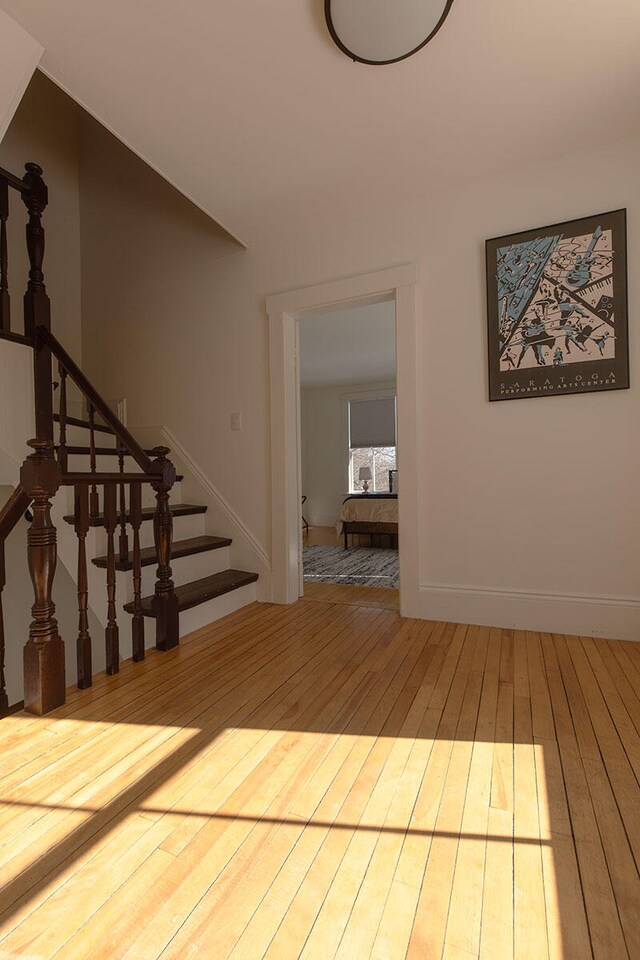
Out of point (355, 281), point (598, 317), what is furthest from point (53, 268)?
point (598, 317)

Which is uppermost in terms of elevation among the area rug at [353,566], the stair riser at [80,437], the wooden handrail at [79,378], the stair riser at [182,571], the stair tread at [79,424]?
the wooden handrail at [79,378]

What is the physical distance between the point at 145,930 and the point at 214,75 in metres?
2.75

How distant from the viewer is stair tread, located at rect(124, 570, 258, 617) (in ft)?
8.31

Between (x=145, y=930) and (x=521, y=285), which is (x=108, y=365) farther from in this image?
(x=145, y=930)

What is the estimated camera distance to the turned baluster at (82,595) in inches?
76.4

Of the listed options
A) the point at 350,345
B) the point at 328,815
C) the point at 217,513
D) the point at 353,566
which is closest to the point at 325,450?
the point at 350,345

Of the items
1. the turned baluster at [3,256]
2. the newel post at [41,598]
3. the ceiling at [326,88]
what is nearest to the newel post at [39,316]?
the turned baluster at [3,256]

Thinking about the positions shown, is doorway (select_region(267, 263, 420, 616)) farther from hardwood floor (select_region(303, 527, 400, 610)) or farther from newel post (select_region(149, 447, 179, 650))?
newel post (select_region(149, 447, 179, 650))

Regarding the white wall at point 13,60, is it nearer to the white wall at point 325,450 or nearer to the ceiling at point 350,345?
the ceiling at point 350,345

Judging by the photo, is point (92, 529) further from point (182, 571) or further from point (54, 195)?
point (54, 195)

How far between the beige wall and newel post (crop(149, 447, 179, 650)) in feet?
7.57

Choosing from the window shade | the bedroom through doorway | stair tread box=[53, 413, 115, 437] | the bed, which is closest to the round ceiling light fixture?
the bedroom through doorway

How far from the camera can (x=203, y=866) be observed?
3.50ft

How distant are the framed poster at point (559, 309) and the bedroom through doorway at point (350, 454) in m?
0.79
